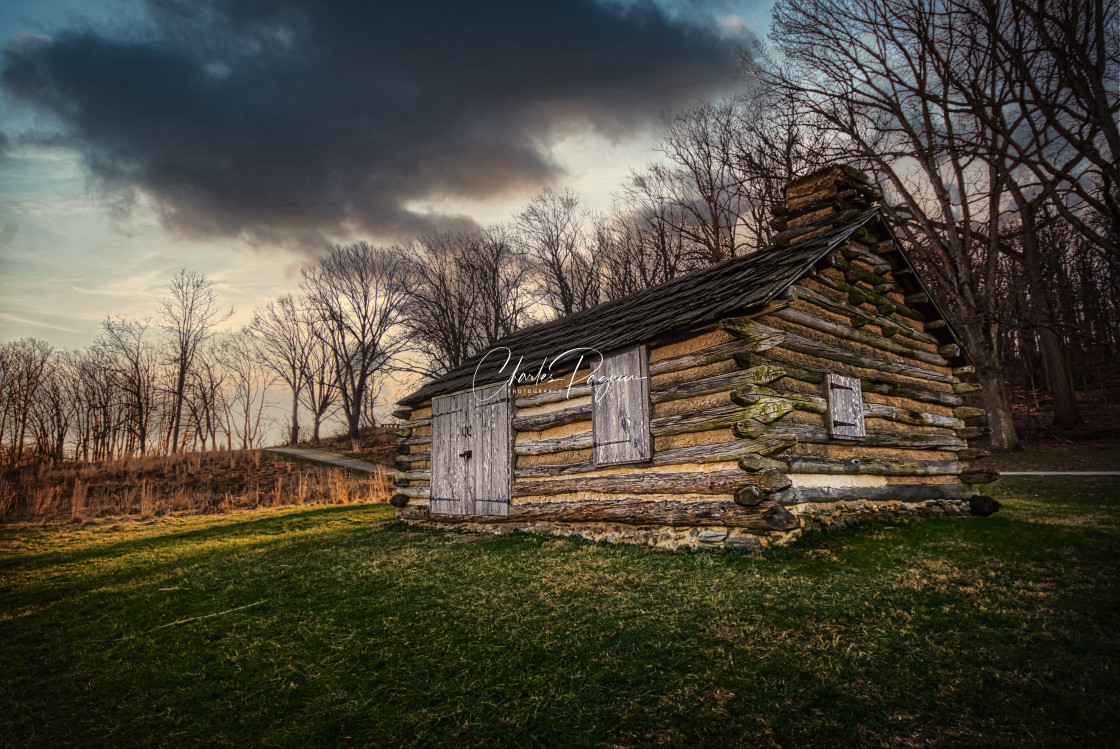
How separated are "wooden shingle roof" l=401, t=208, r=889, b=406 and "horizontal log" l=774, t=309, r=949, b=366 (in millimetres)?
664

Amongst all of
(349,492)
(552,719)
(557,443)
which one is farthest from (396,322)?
(552,719)

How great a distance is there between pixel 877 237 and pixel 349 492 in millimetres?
16940

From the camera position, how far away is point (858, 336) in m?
8.50

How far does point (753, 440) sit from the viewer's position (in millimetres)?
6555

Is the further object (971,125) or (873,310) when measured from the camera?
(971,125)

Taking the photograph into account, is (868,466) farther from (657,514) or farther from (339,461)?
(339,461)

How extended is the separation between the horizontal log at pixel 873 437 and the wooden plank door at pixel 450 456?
5.84 m

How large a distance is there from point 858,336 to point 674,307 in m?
2.88

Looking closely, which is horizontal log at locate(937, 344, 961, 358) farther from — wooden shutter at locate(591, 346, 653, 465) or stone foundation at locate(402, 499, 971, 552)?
wooden shutter at locate(591, 346, 653, 465)

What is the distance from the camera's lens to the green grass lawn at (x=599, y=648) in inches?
116

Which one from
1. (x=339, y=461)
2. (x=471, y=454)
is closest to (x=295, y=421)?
(x=339, y=461)

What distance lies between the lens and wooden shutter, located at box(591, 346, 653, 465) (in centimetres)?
779

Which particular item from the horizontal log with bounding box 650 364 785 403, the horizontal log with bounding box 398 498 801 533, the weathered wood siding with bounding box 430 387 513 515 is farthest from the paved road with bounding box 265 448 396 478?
the horizontal log with bounding box 650 364 785 403

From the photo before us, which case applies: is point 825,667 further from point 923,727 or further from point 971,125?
point 971,125
